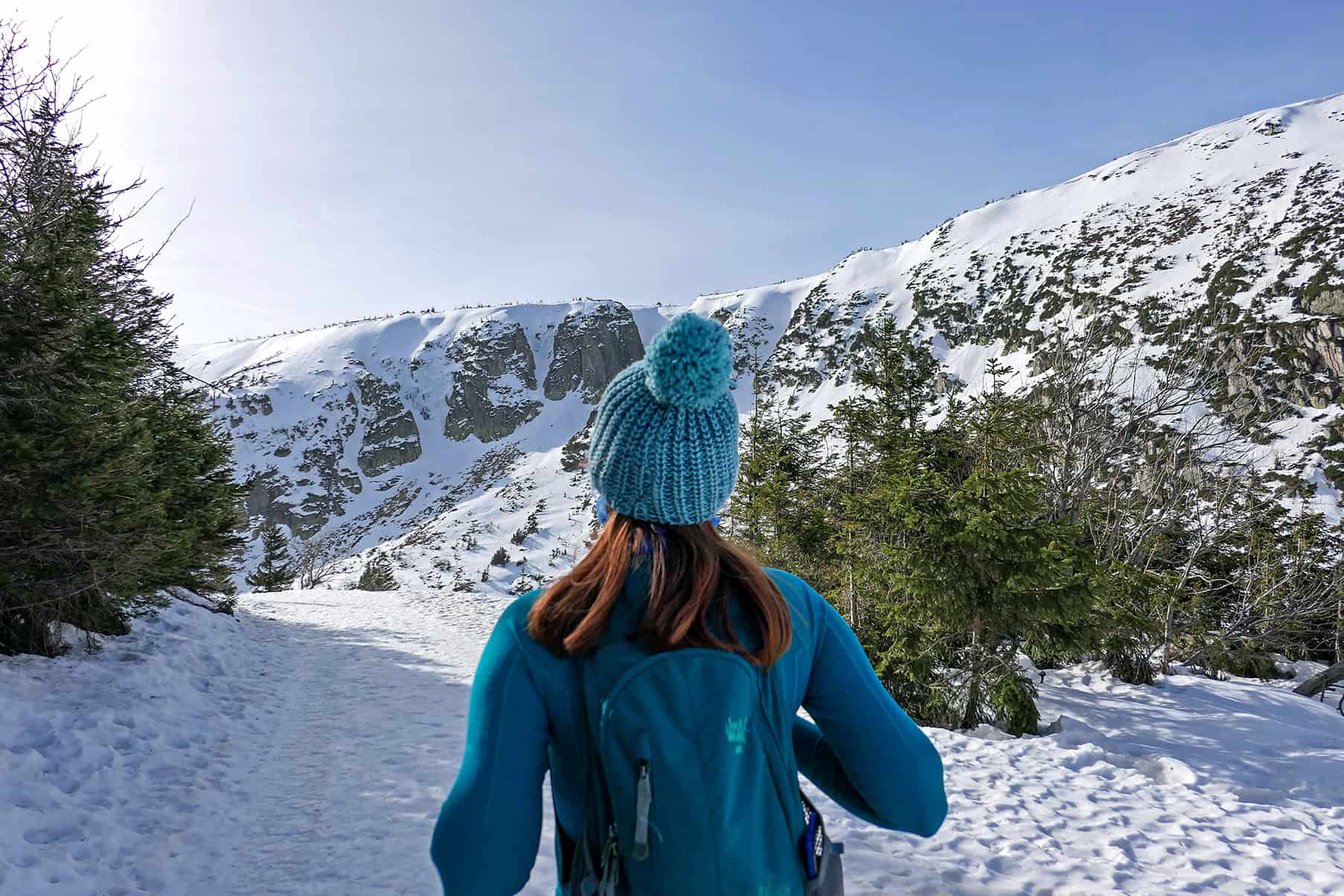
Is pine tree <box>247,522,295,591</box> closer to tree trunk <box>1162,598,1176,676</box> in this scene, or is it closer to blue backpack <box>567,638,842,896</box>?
tree trunk <box>1162,598,1176,676</box>

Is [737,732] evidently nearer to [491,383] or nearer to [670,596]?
[670,596]

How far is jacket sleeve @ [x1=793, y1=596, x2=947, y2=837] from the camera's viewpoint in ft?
3.76

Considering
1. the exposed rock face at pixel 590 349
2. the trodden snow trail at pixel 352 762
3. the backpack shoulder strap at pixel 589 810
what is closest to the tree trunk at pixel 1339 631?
the trodden snow trail at pixel 352 762

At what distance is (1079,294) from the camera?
149 ft

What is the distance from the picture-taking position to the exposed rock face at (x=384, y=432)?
90750 mm

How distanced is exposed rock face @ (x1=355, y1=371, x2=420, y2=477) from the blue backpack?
322 ft

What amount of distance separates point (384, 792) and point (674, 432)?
543cm

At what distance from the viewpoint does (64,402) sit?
17.9 ft

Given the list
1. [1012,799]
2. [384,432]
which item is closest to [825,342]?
[1012,799]

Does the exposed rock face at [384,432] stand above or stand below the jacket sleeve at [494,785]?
above

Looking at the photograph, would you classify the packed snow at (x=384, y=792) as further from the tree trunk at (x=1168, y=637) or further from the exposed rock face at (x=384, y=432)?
the exposed rock face at (x=384, y=432)

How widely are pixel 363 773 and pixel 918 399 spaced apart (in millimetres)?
8878

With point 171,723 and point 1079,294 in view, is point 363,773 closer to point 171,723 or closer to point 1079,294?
point 171,723

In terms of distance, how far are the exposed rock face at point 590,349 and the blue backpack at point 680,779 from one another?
94820 mm
